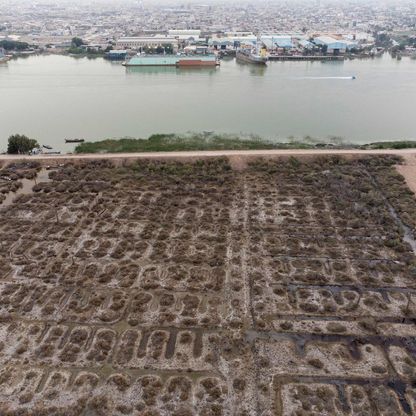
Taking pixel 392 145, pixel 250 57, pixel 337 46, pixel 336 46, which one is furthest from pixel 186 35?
pixel 392 145

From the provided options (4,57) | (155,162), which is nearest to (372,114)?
(155,162)

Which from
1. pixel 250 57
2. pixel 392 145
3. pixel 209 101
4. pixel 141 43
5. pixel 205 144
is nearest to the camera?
pixel 392 145

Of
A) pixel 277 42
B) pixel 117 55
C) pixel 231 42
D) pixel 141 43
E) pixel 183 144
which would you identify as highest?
pixel 277 42

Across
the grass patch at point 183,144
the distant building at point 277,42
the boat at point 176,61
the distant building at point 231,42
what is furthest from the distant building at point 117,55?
the grass patch at point 183,144

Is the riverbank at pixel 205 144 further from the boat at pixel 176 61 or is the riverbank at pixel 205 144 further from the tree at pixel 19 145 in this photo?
the boat at pixel 176 61

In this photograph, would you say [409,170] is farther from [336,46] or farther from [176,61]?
[336,46]

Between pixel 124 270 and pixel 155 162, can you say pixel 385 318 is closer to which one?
pixel 124 270

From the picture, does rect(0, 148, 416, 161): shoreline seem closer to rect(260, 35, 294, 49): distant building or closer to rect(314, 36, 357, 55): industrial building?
rect(314, 36, 357, 55): industrial building
